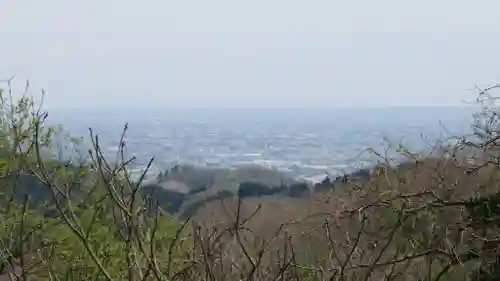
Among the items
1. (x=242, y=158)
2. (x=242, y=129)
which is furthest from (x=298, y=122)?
(x=242, y=158)

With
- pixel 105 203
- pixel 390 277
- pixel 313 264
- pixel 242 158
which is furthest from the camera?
pixel 242 158

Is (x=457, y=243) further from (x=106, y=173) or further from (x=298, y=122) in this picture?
(x=298, y=122)

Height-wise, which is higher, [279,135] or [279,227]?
[279,227]

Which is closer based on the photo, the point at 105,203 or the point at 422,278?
the point at 422,278

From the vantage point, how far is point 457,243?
5.55 meters

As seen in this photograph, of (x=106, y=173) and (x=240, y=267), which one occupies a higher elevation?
(x=106, y=173)

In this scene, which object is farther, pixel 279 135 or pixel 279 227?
pixel 279 135

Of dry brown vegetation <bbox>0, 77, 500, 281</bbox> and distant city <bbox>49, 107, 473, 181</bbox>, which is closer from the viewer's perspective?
dry brown vegetation <bbox>0, 77, 500, 281</bbox>

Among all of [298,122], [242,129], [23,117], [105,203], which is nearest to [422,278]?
[105,203]

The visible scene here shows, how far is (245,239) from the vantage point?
3354mm

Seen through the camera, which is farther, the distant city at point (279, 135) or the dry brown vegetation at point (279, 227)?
the distant city at point (279, 135)

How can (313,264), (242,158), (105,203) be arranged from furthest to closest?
(242,158) → (105,203) → (313,264)

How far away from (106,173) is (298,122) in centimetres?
1790

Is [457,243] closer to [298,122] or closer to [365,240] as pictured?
[365,240]
